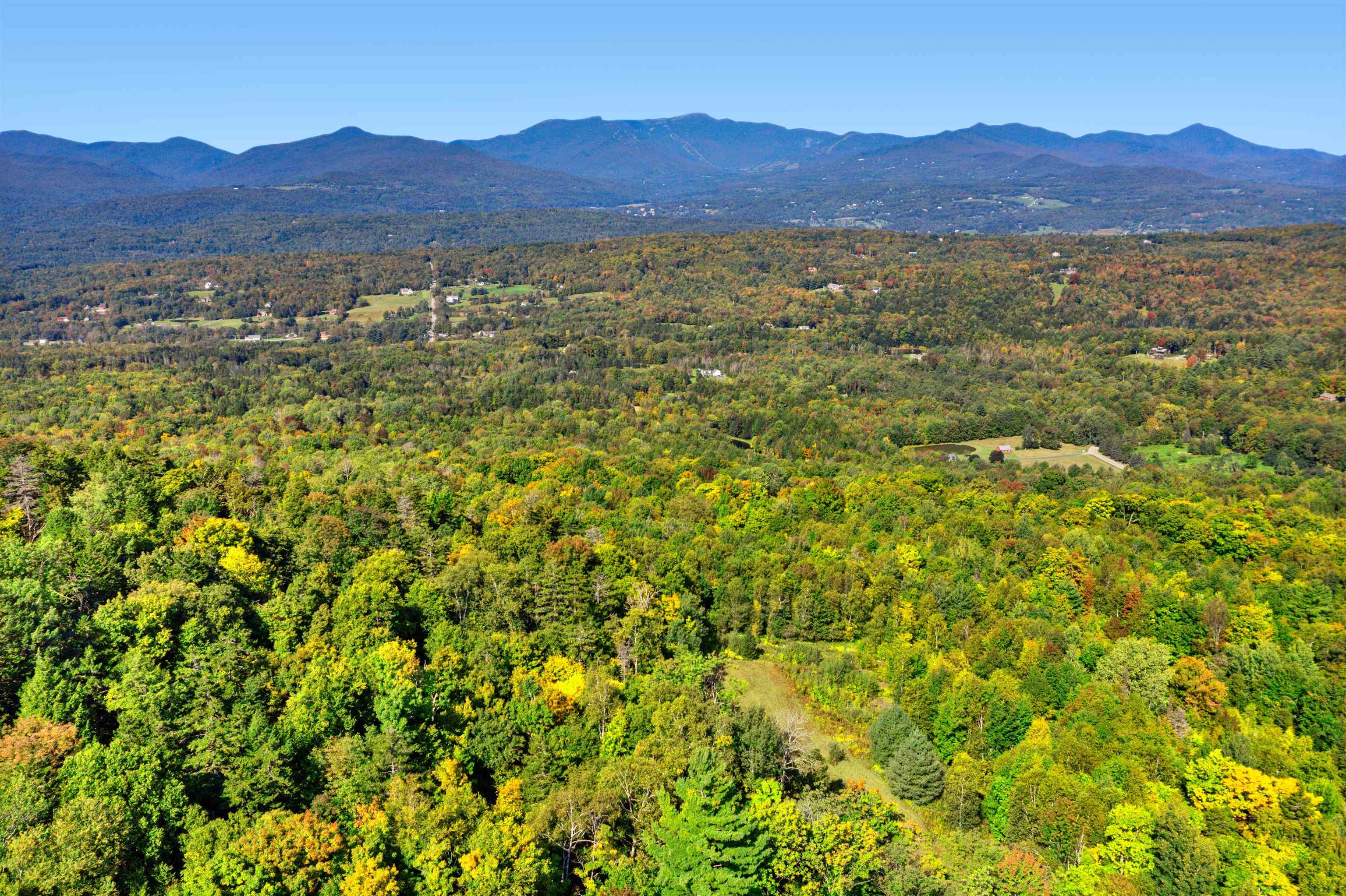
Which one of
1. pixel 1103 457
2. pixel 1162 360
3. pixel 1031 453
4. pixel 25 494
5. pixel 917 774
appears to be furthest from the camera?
pixel 1162 360

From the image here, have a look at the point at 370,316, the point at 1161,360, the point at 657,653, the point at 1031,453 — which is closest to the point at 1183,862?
the point at 657,653

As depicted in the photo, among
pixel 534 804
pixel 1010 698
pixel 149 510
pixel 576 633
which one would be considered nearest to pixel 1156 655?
pixel 1010 698

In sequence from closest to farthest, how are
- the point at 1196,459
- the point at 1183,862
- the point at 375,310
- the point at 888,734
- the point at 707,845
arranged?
the point at 707,845 → the point at 1183,862 → the point at 888,734 → the point at 1196,459 → the point at 375,310

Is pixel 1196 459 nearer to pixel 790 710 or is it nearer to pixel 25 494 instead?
pixel 790 710

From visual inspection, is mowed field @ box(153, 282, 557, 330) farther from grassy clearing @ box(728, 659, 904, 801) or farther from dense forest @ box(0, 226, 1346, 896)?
grassy clearing @ box(728, 659, 904, 801)

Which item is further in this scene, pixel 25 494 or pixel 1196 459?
pixel 1196 459

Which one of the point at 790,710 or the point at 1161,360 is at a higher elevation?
the point at 1161,360

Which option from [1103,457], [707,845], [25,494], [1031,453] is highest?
[25,494]

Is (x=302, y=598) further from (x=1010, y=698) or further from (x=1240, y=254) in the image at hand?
(x=1240, y=254)
